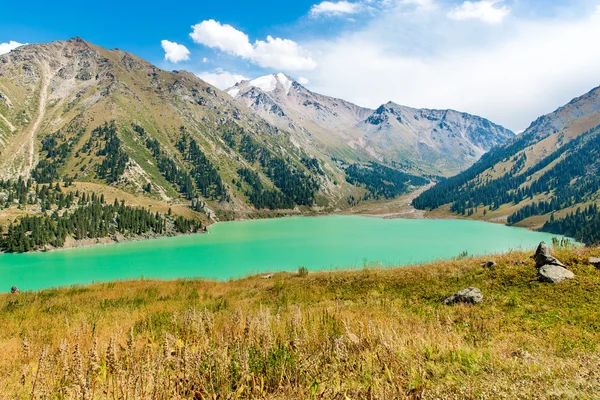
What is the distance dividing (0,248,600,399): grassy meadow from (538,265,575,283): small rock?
264mm

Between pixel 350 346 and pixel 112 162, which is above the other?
pixel 112 162

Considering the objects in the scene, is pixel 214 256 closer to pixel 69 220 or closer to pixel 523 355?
pixel 69 220

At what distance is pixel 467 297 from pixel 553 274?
3221mm

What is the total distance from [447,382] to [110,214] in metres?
141

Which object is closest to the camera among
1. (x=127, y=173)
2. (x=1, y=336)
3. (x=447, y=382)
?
(x=447, y=382)

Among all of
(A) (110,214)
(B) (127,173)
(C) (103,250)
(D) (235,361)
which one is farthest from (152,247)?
(D) (235,361)

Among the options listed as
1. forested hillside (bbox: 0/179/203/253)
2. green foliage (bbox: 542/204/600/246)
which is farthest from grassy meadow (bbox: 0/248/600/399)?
green foliage (bbox: 542/204/600/246)

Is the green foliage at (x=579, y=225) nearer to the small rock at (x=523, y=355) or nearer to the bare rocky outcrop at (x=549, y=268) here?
the bare rocky outcrop at (x=549, y=268)

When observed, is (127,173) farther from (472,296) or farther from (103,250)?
(472,296)

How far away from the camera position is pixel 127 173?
184125 mm

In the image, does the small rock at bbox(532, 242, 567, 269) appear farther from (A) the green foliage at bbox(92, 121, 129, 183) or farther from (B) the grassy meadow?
(A) the green foliage at bbox(92, 121, 129, 183)

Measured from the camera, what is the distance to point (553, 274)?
11.4 metres

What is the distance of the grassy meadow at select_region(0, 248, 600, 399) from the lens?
4.48 metres

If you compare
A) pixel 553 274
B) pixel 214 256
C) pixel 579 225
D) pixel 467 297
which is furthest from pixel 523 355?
pixel 579 225
